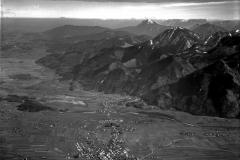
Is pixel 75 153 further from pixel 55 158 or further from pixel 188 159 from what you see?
pixel 188 159

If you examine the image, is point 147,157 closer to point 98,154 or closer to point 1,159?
point 98,154

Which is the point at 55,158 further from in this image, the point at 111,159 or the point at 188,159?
the point at 188,159

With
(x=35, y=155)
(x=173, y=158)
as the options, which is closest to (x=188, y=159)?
(x=173, y=158)

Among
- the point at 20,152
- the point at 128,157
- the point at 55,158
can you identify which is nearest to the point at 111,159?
the point at 128,157

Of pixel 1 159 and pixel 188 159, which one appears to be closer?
pixel 1 159

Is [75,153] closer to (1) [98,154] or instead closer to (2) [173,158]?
(1) [98,154]

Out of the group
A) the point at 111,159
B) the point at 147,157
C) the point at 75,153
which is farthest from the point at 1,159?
the point at 147,157

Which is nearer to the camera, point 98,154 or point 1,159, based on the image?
point 1,159
